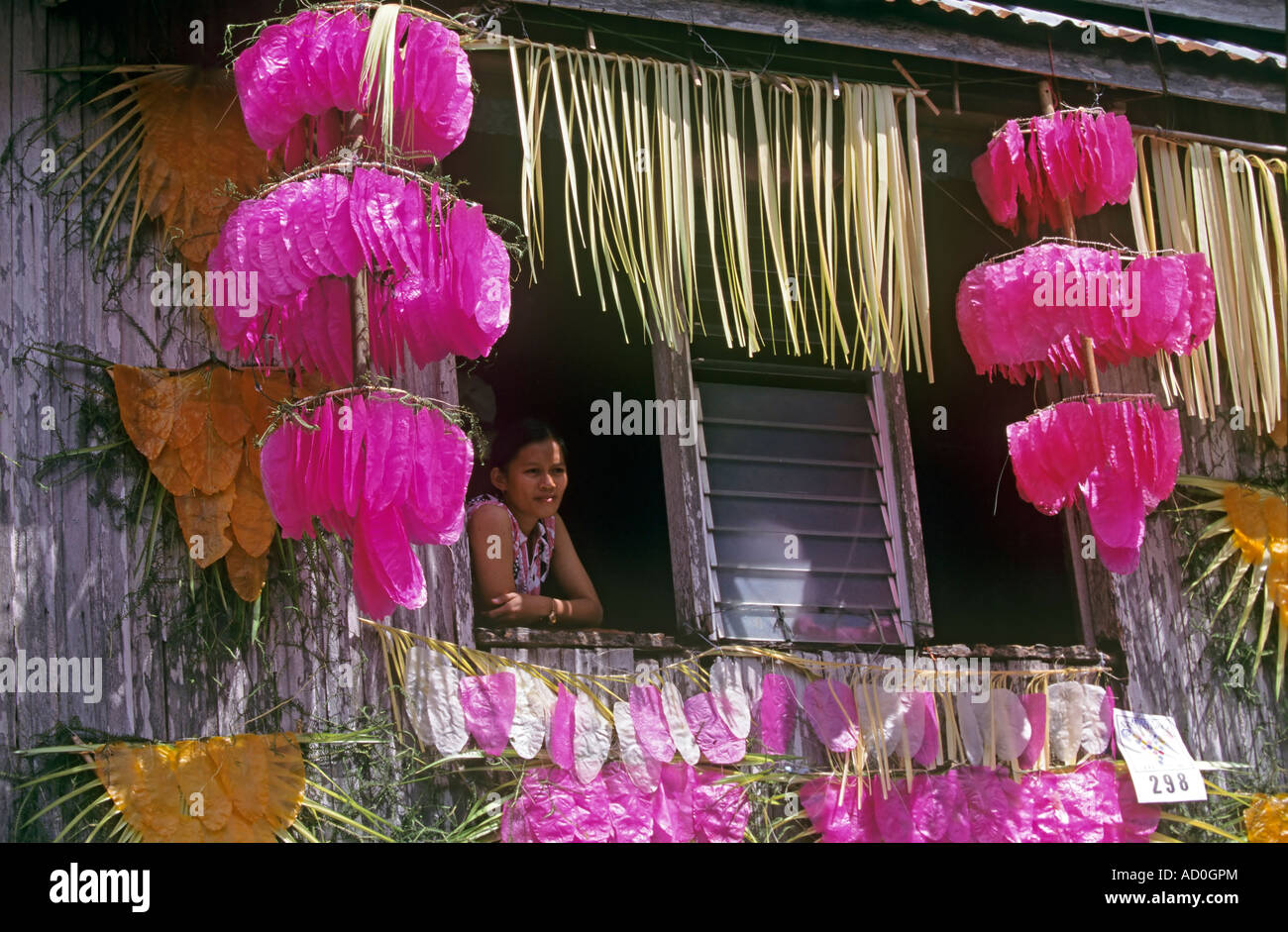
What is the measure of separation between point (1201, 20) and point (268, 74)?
328 centimetres

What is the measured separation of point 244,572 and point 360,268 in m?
0.93

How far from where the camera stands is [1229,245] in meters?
5.00

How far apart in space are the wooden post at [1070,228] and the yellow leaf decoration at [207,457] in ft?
7.08

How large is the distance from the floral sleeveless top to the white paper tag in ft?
5.87

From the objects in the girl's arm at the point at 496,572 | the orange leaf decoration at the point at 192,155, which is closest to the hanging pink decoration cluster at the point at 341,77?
the orange leaf decoration at the point at 192,155

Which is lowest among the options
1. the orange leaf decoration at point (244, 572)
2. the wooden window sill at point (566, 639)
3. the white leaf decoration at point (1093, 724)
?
the white leaf decoration at point (1093, 724)

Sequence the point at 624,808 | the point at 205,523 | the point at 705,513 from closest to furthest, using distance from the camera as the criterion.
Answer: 1. the point at 205,523
2. the point at 624,808
3. the point at 705,513

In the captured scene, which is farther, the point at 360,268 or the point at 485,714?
the point at 485,714

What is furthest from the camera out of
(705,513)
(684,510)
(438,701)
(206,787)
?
(705,513)

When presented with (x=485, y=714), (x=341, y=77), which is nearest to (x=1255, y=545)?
(x=485, y=714)

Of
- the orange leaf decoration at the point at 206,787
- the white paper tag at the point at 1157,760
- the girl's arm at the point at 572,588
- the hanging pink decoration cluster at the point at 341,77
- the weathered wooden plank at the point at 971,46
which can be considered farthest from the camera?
the girl's arm at the point at 572,588

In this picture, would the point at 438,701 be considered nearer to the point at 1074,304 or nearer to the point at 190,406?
the point at 190,406

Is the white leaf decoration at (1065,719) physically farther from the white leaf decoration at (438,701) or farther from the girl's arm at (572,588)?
the white leaf decoration at (438,701)

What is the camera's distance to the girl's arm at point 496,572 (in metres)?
4.61
